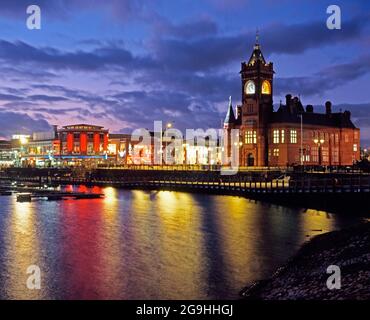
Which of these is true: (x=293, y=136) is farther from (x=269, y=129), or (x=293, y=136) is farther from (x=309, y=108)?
(x=309, y=108)

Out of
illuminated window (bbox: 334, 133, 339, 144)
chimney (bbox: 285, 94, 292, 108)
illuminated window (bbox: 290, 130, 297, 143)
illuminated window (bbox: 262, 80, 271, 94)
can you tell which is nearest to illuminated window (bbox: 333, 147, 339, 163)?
illuminated window (bbox: 334, 133, 339, 144)

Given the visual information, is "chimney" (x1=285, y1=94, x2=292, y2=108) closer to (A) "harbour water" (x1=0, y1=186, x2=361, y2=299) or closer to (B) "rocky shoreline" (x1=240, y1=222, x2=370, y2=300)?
(A) "harbour water" (x1=0, y1=186, x2=361, y2=299)

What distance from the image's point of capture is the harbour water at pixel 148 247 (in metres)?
26.8

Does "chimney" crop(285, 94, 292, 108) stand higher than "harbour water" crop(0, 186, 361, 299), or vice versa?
"chimney" crop(285, 94, 292, 108)

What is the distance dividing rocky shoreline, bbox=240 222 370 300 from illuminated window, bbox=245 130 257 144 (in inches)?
3747

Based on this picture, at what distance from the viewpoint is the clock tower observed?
128375mm

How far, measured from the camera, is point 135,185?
11431 cm

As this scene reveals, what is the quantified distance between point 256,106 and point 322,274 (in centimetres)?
10660

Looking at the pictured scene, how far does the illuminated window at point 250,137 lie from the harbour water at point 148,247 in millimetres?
61764

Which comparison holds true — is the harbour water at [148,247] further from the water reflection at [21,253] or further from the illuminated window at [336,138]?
the illuminated window at [336,138]

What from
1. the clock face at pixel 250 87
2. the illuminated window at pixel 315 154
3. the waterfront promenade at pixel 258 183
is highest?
the clock face at pixel 250 87

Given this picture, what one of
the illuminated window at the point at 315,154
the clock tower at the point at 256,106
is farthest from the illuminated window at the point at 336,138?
the clock tower at the point at 256,106

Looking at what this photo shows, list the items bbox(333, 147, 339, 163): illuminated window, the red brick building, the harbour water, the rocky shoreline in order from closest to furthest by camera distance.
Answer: the rocky shoreline
the harbour water
the red brick building
bbox(333, 147, 339, 163): illuminated window

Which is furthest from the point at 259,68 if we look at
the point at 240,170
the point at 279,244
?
the point at 279,244
